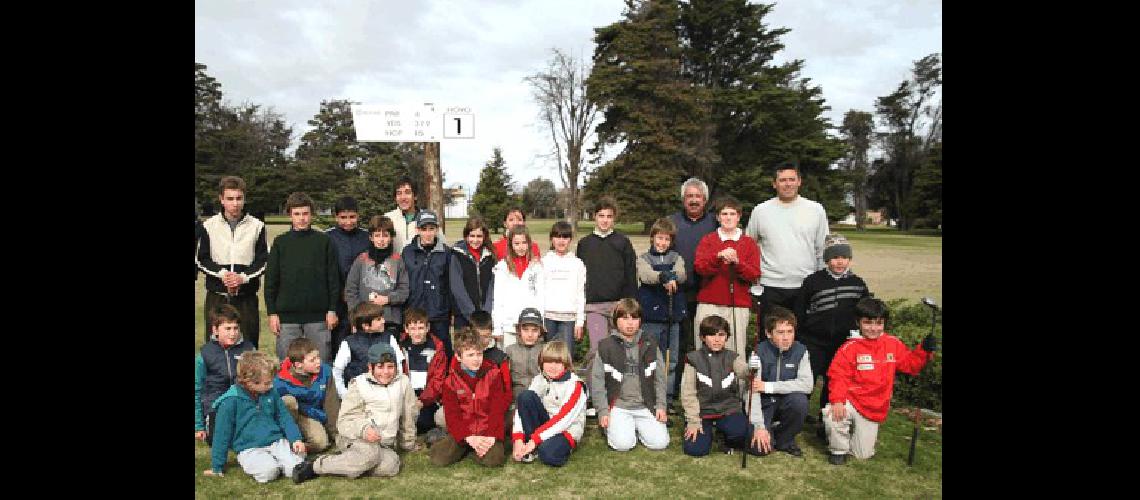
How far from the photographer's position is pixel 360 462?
4.07 metres

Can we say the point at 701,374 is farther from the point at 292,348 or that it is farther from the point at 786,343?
the point at 292,348

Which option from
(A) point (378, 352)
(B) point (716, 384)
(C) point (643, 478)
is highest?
(A) point (378, 352)

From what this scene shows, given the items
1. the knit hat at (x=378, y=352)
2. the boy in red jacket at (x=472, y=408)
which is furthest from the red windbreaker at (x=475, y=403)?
the knit hat at (x=378, y=352)

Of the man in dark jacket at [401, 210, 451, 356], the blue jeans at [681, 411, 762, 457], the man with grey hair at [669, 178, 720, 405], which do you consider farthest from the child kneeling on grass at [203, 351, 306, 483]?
the man with grey hair at [669, 178, 720, 405]

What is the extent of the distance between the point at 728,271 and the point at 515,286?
1833mm

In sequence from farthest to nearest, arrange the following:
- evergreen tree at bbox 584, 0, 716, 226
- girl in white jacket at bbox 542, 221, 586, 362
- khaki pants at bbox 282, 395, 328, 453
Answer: evergreen tree at bbox 584, 0, 716, 226 < girl in white jacket at bbox 542, 221, 586, 362 < khaki pants at bbox 282, 395, 328, 453

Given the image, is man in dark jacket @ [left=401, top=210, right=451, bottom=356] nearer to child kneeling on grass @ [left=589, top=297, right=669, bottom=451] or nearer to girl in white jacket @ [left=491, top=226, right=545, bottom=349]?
girl in white jacket @ [left=491, top=226, right=545, bottom=349]

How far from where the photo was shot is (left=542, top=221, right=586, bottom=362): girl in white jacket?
5.45m

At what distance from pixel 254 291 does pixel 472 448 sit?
8.30 ft

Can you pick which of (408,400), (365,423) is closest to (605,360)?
(408,400)

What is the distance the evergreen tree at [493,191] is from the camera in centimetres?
5052

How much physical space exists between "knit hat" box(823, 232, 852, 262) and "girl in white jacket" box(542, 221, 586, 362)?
1991mm

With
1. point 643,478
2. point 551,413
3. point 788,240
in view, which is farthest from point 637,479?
point 788,240

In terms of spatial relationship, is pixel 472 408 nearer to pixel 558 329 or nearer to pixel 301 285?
pixel 558 329
